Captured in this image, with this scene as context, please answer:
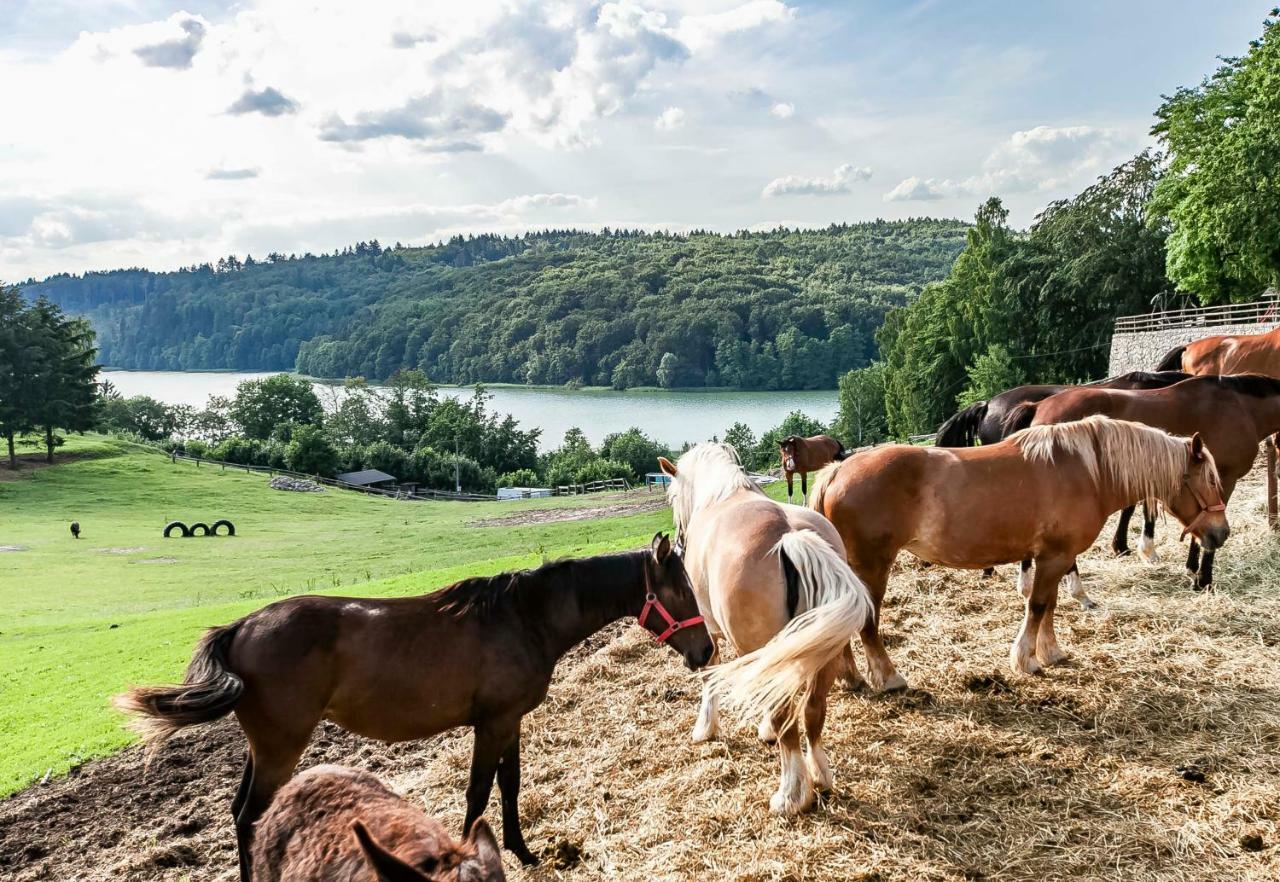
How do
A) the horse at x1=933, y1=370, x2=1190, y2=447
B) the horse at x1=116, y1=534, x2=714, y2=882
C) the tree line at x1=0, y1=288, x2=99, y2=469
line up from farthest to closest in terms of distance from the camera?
the tree line at x1=0, y1=288, x2=99, y2=469
the horse at x1=933, y1=370, x2=1190, y2=447
the horse at x1=116, y1=534, x2=714, y2=882

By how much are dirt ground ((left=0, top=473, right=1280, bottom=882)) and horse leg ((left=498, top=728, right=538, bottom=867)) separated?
16 cm

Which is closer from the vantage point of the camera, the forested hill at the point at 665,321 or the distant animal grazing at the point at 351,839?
the distant animal grazing at the point at 351,839

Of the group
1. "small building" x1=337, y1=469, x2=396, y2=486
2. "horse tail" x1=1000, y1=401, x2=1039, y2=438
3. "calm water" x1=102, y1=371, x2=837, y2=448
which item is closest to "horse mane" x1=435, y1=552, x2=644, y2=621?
"horse tail" x1=1000, y1=401, x2=1039, y2=438

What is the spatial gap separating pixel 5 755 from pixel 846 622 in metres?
7.32

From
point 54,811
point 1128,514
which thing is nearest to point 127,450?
point 54,811

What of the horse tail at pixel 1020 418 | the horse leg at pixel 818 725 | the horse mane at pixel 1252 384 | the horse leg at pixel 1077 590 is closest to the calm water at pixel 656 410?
the horse tail at pixel 1020 418

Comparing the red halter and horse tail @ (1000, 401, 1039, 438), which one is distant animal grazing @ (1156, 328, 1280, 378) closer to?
horse tail @ (1000, 401, 1039, 438)

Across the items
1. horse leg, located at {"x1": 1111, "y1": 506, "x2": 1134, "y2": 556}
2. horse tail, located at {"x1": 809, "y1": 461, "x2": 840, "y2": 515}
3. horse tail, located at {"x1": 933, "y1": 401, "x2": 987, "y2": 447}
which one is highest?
horse tail, located at {"x1": 933, "y1": 401, "x2": 987, "y2": 447}

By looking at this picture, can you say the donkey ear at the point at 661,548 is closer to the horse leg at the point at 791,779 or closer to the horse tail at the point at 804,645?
the horse tail at the point at 804,645

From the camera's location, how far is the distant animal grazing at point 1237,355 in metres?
9.46

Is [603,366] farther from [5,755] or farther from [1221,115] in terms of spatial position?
[5,755]

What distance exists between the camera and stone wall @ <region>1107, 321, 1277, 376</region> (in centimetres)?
2233

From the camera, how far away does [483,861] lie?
7.21ft

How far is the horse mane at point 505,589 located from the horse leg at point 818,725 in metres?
1.40
